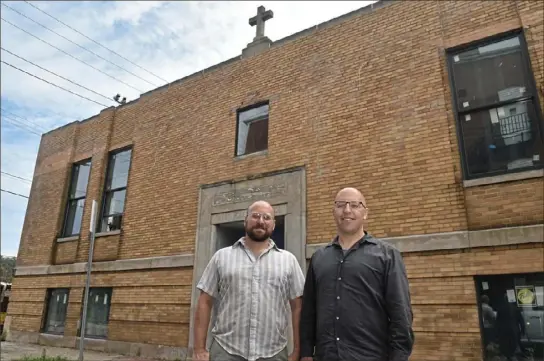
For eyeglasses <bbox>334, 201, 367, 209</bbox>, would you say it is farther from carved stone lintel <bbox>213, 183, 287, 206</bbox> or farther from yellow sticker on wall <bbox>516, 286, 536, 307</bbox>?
carved stone lintel <bbox>213, 183, 287, 206</bbox>

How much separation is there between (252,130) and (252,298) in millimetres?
6341

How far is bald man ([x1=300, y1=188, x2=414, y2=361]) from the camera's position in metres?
2.42

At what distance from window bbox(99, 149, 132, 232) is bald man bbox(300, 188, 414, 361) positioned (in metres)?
8.85

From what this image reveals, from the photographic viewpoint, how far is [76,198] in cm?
1213

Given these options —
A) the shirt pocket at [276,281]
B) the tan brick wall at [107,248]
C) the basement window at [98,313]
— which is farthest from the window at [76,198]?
the shirt pocket at [276,281]

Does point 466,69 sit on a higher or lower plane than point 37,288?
higher

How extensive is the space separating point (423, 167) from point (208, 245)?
15.0 feet

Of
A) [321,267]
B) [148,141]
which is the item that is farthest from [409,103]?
[148,141]

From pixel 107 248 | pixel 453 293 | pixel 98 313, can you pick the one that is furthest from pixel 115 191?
pixel 453 293

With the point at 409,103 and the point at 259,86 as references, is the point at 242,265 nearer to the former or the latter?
the point at 409,103

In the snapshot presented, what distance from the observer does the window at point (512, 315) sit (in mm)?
5105

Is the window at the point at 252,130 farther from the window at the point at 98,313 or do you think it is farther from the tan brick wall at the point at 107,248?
the window at the point at 98,313

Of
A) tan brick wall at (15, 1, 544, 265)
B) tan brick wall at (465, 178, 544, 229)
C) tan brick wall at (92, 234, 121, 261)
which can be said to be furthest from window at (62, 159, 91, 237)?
tan brick wall at (465, 178, 544, 229)

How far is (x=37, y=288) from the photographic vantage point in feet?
38.0
